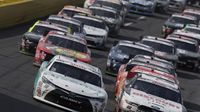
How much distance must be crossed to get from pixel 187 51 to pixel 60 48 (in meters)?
10.9

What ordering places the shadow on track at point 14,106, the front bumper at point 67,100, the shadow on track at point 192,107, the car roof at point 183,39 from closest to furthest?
1. the shadow on track at point 14,106
2. the front bumper at point 67,100
3. the shadow on track at point 192,107
4. the car roof at point 183,39

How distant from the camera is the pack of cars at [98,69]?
15.5 metres

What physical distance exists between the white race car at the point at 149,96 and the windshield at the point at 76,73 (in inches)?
31.9

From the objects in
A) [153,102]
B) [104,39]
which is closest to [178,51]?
[104,39]

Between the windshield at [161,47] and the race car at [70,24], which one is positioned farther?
the windshield at [161,47]

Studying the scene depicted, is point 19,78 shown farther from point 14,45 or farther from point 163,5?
point 163,5

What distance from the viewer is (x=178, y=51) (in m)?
30.7

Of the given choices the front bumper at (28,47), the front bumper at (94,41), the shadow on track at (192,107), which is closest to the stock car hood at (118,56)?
the front bumper at (28,47)

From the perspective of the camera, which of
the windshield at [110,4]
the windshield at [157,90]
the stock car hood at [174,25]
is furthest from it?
the windshield at [110,4]

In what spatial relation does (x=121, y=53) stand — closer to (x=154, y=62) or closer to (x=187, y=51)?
(x=154, y=62)

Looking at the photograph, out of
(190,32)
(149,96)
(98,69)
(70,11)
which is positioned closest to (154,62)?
(98,69)

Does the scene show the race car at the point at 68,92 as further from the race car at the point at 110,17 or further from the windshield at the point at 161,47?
the race car at the point at 110,17

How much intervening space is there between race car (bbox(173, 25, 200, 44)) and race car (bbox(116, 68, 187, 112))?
53.7ft

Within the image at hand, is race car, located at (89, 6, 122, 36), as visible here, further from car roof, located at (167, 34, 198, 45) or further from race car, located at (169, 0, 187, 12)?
race car, located at (169, 0, 187, 12)
